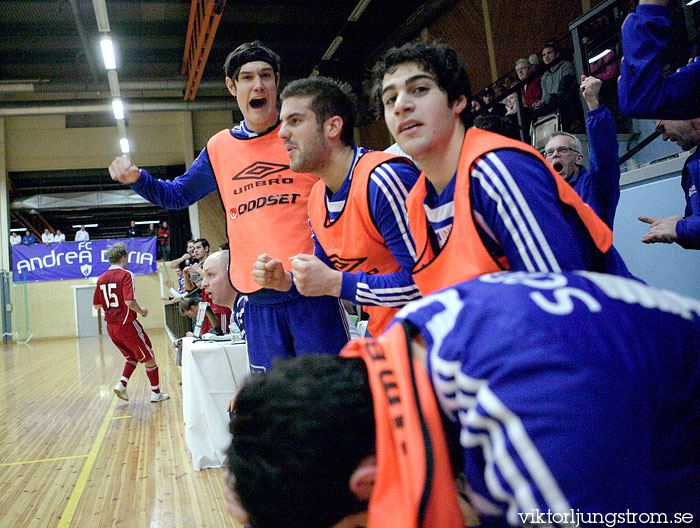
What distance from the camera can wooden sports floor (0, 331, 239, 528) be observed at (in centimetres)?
308

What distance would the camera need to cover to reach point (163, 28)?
13.9 meters

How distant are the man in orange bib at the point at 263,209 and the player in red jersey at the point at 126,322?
15.7 ft

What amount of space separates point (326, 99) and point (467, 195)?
96 cm

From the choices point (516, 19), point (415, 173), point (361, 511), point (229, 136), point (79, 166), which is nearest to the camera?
point (361, 511)

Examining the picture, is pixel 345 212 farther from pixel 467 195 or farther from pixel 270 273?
pixel 467 195

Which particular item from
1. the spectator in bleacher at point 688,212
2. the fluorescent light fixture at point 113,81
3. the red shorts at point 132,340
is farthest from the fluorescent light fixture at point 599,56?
the fluorescent light fixture at point 113,81

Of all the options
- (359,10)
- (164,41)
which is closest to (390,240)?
(359,10)

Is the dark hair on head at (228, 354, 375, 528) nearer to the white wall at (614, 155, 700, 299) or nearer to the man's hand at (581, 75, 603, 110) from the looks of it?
the man's hand at (581, 75, 603, 110)

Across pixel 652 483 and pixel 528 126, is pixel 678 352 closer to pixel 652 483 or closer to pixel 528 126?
pixel 652 483

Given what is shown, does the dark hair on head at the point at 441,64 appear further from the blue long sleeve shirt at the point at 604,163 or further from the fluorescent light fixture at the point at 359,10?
the fluorescent light fixture at the point at 359,10

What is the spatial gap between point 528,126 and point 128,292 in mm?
5611

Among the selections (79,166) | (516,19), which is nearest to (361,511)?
(516,19)

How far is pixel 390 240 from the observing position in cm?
165

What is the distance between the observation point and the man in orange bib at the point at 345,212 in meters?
1.57
